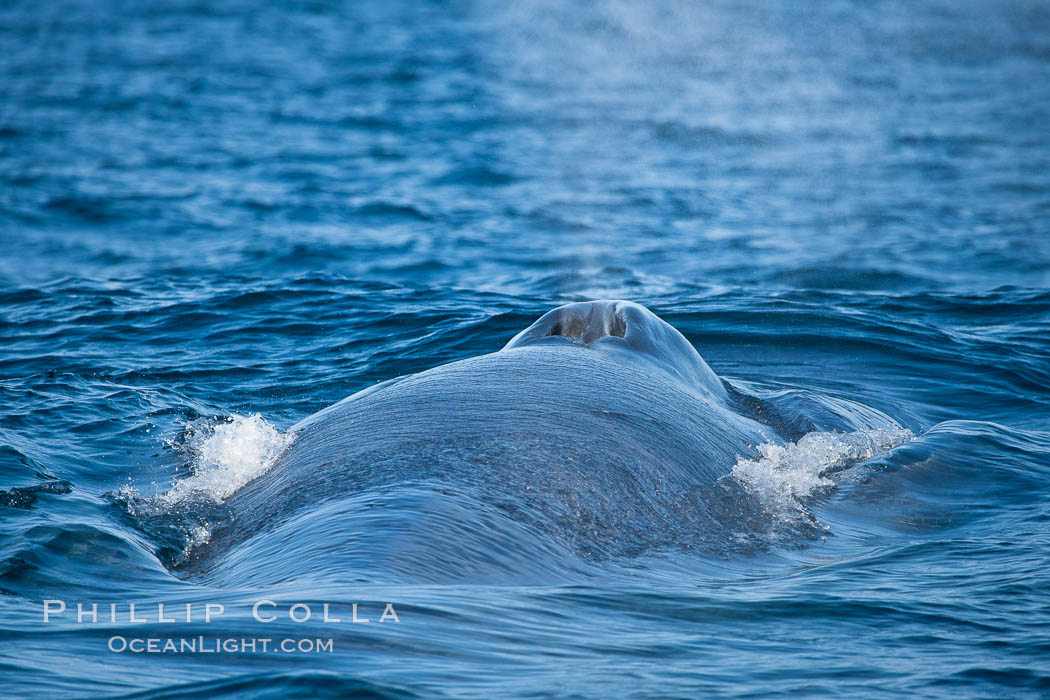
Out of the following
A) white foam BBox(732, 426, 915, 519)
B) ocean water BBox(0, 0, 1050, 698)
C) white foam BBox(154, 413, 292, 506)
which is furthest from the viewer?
white foam BBox(154, 413, 292, 506)

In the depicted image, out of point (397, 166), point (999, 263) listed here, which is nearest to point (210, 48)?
point (397, 166)

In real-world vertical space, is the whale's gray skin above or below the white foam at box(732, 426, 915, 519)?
above

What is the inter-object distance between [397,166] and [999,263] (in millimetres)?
14237

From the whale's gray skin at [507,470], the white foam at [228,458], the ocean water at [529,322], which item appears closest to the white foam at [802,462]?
the ocean water at [529,322]

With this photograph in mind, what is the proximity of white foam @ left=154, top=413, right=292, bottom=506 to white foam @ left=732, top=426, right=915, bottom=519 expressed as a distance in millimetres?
3256

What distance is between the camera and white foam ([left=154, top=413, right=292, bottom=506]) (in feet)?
26.7

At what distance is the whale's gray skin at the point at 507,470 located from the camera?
599cm

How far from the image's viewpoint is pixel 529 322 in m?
15.0

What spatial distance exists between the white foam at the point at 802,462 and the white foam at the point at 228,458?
10.7ft

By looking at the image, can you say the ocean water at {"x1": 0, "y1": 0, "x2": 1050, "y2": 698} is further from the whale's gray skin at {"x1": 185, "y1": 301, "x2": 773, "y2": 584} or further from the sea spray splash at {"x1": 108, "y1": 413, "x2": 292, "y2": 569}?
the whale's gray skin at {"x1": 185, "y1": 301, "x2": 773, "y2": 584}

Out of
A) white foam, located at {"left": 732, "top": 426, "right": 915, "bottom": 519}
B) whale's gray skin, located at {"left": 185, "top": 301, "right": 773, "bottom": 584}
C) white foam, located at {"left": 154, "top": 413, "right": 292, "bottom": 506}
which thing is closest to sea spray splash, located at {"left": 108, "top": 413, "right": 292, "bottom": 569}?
white foam, located at {"left": 154, "top": 413, "right": 292, "bottom": 506}

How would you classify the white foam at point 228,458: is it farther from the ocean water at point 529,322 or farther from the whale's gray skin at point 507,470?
the whale's gray skin at point 507,470

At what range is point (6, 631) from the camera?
18.5 ft

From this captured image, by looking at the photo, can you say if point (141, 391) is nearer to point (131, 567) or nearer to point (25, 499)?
point (25, 499)
